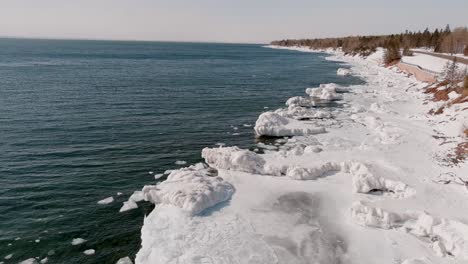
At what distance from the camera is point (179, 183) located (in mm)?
23188

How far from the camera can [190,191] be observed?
21406 mm

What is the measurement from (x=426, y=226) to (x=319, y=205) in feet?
20.4

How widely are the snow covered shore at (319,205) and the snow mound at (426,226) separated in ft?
0.18

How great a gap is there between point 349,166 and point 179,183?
14038mm

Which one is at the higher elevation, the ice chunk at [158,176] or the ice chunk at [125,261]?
the ice chunk at [158,176]

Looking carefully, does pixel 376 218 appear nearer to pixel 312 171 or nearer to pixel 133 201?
pixel 312 171

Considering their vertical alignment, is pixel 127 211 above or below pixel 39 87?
below

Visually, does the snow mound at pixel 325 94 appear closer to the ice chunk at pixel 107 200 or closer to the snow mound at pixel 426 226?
the snow mound at pixel 426 226

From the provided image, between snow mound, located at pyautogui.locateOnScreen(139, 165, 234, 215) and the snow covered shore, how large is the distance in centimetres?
7

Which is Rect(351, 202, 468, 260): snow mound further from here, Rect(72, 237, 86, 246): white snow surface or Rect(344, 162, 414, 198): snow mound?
Rect(72, 237, 86, 246): white snow surface

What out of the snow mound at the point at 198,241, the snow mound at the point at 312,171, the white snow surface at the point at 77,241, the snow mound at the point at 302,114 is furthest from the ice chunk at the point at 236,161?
the snow mound at the point at 302,114

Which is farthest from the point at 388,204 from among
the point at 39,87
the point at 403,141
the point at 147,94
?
the point at 39,87

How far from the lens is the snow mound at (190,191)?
20516mm

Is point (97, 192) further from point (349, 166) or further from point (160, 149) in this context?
point (349, 166)
